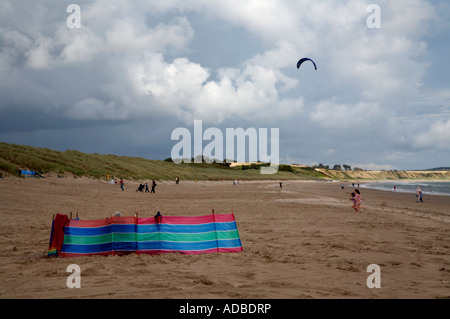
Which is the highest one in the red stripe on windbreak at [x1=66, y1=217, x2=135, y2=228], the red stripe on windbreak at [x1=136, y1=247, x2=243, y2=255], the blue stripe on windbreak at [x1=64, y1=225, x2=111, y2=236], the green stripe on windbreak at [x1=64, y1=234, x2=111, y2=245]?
the red stripe on windbreak at [x1=66, y1=217, x2=135, y2=228]

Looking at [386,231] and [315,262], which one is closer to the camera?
[315,262]

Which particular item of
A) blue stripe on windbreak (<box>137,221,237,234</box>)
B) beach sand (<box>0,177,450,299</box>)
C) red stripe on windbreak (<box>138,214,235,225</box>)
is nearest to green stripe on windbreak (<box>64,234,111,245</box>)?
beach sand (<box>0,177,450,299</box>)

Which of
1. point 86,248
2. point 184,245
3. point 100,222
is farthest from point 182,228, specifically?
point 86,248

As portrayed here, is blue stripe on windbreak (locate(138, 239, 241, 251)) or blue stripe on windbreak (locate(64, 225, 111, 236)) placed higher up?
blue stripe on windbreak (locate(64, 225, 111, 236))

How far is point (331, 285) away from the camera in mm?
7012

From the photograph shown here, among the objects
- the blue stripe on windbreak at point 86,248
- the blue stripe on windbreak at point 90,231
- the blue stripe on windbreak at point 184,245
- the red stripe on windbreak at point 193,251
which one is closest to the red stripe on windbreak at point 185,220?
the blue stripe on windbreak at point 184,245

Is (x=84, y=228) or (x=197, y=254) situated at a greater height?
(x=84, y=228)

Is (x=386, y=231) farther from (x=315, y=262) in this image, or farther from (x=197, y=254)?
(x=197, y=254)

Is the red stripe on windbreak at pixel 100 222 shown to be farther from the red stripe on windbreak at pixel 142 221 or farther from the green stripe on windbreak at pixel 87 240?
the green stripe on windbreak at pixel 87 240

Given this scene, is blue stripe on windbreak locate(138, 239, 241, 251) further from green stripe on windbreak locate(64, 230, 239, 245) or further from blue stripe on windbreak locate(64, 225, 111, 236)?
blue stripe on windbreak locate(64, 225, 111, 236)

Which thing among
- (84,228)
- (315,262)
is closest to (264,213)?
(315,262)

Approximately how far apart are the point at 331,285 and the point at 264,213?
13.8m

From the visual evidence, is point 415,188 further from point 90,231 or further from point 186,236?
point 90,231
